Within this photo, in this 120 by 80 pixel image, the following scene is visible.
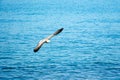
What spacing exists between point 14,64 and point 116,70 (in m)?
12.8

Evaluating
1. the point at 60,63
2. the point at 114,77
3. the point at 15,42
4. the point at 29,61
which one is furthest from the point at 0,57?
the point at 114,77

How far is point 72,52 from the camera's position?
4812cm

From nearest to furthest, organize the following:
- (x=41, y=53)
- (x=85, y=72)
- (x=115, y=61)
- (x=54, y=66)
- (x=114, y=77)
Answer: (x=114, y=77)
(x=85, y=72)
(x=54, y=66)
(x=115, y=61)
(x=41, y=53)

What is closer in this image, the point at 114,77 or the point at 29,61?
the point at 114,77

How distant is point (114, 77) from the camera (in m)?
32.3

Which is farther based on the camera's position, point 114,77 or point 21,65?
point 21,65

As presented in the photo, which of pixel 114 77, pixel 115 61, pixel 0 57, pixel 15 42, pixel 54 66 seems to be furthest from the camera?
pixel 15 42

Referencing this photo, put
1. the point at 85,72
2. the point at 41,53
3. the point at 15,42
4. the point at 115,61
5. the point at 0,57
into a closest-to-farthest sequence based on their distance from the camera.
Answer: the point at 85,72 < the point at 115,61 < the point at 0,57 < the point at 41,53 < the point at 15,42

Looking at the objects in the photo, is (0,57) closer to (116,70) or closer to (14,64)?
(14,64)

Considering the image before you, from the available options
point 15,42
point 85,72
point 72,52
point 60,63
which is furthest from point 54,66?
point 15,42

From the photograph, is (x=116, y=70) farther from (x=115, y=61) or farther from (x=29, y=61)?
(x=29, y=61)

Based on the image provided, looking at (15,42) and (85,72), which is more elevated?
(15,42)

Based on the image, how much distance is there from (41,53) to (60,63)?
8.24m

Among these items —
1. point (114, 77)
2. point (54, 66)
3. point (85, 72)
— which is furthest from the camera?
point (54, 66)
